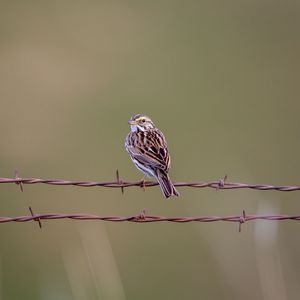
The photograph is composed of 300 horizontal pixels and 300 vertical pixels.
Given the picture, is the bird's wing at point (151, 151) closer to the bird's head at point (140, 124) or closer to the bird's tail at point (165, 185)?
the bird's tail at point (165, 185)

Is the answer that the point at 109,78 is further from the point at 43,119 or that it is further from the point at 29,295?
the point at 29,295

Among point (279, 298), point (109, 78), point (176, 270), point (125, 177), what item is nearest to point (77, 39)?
point (109, 78)

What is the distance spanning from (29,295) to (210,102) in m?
6.85

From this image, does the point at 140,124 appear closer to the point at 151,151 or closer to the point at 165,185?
the point at 151,151

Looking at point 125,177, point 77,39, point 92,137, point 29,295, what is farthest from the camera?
point 77,39

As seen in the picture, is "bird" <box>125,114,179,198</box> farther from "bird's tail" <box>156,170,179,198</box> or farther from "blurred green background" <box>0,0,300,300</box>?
"blurred green background" <box>0,0,300,300</box>

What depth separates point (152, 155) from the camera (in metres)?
9.55

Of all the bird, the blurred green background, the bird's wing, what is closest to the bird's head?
the bird

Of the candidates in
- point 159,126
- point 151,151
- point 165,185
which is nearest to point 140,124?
point 151,151

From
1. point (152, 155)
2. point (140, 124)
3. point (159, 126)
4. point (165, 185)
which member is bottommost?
point (165, 185)

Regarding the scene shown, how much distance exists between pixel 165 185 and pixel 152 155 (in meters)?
0.54

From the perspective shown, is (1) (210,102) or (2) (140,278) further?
(1) (210,102)

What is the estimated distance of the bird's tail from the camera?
902 cm

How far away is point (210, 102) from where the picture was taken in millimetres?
16891
